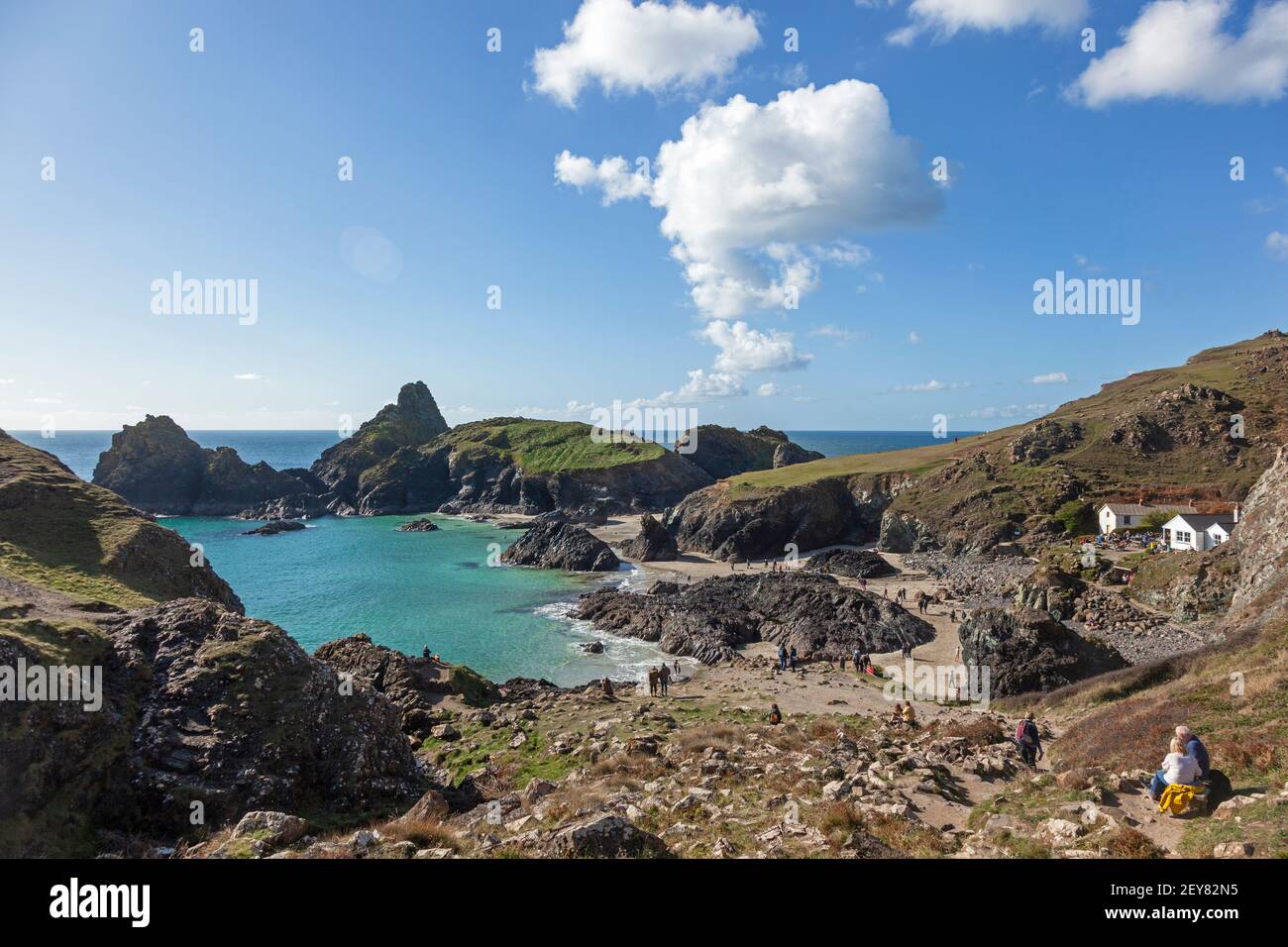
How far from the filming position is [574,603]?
57.8 m

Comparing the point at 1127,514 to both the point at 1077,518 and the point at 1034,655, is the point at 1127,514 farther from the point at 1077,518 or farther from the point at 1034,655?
the point at 1034,655

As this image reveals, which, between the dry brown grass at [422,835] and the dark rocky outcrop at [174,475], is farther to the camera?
the dark rocky outcrop at [174,475]

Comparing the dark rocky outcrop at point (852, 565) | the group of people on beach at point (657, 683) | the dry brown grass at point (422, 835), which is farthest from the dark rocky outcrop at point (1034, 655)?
the dark rocky outcrop at point (852, 565)

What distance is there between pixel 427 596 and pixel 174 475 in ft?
299

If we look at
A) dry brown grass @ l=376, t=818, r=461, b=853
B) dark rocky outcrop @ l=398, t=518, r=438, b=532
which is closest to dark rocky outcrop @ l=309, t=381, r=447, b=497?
dark rocky outcrop @ l=398, t=518, r=438, b=532

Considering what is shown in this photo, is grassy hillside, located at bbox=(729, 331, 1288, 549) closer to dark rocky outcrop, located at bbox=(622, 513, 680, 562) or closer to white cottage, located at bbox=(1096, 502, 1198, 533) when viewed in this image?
white cottage, located at bbox=(1096, 502, 1198, 533)

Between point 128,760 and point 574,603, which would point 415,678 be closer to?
point 128,760

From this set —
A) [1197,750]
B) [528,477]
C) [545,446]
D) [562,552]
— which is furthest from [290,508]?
[1197,750]

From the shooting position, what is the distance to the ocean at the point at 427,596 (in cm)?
4309

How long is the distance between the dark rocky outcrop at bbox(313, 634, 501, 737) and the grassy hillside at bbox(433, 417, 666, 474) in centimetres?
8927

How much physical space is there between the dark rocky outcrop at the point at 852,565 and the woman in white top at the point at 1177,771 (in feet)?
164

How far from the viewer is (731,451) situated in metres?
154

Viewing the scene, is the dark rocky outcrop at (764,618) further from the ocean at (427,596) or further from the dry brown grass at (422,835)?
the dry brown grass at (422,835)

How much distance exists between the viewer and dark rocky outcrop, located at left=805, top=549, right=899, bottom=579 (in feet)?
204
